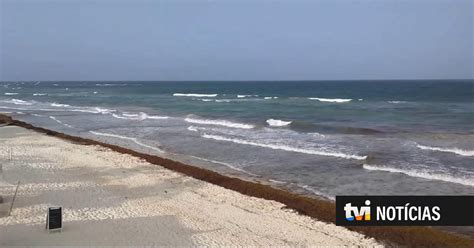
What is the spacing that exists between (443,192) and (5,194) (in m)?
11.7

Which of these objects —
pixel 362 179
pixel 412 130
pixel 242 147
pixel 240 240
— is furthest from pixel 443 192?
pixel 412 130

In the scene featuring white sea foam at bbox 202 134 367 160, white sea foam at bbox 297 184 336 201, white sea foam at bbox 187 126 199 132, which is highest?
white sea foam at bbox 187 126 199 132

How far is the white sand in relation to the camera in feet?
29.8

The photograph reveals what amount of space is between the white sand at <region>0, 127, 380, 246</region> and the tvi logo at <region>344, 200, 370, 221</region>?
1.29 ft

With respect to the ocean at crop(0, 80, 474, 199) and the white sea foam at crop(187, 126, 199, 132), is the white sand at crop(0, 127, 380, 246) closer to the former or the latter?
the ocean at crop(0, 80, 474, 199)

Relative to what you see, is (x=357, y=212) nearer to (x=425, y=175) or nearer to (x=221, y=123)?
(x=425, y=175)

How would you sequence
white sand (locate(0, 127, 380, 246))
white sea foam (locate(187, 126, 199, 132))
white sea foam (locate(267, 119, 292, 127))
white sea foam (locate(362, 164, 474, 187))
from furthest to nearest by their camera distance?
white sea foam (locate(267, 119, 292, 127)) → white sea foam (locate(187, 126, 199, 132)) → white sea foam (locate(362, 164, 474, 187)) → white sand (locate(0, 127, 380, 246))

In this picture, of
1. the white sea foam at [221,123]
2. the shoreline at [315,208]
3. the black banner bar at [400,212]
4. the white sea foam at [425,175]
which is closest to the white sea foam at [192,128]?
the white sea foam at [221,123]

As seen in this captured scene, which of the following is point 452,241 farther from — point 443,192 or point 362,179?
point 362,179

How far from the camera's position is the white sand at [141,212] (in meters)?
9.09

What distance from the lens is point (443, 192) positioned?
12633mm

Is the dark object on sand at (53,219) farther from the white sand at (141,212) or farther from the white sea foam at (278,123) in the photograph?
the white sea foam at (278,123)

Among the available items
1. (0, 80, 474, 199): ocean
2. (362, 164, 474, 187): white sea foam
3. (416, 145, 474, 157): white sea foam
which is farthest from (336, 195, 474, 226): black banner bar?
(416, 145, 474, 157): white sea foam

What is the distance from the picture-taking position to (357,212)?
9188 millimetres
